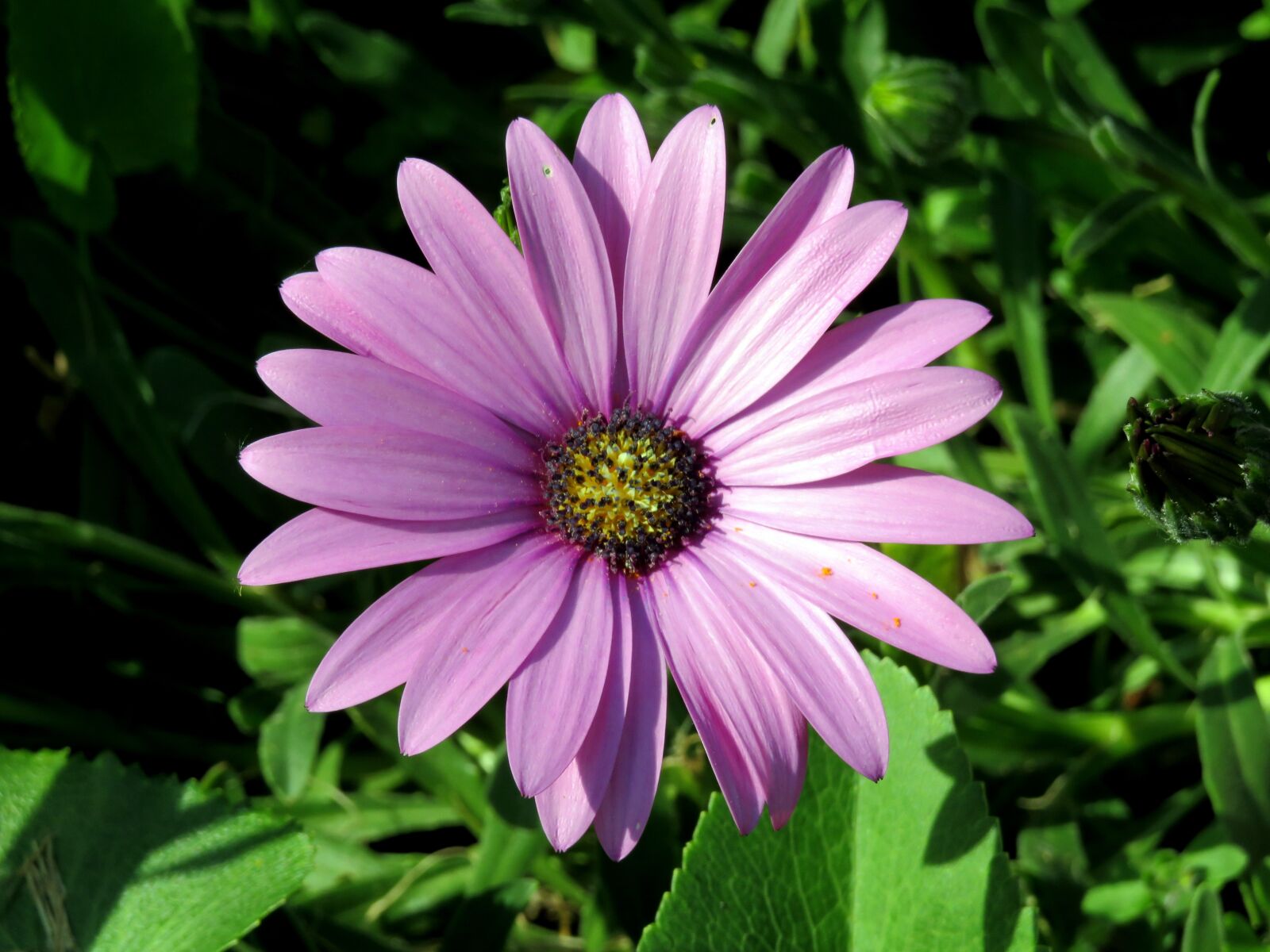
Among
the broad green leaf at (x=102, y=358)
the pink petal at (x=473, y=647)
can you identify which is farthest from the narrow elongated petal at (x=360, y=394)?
the broad green leaf at (x=102, y=358)

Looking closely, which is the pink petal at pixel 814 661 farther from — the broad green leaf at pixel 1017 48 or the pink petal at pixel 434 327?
the broad green leaf at pixel 1017 48

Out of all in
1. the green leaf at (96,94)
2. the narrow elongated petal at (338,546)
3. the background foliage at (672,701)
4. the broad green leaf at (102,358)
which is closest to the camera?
the narrow elongated petal at (338,546)

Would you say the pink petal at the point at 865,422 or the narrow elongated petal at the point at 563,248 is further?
the narrow elongated petal at the point at 563,248

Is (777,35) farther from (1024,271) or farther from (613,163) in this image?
(613,163)

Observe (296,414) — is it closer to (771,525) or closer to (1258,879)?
(771,525)

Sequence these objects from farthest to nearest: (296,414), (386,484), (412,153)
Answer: (412,153) → (296,414) → (386,484)

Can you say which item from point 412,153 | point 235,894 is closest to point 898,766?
point 235,894

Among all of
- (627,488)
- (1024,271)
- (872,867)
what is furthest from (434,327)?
(1024,271)
